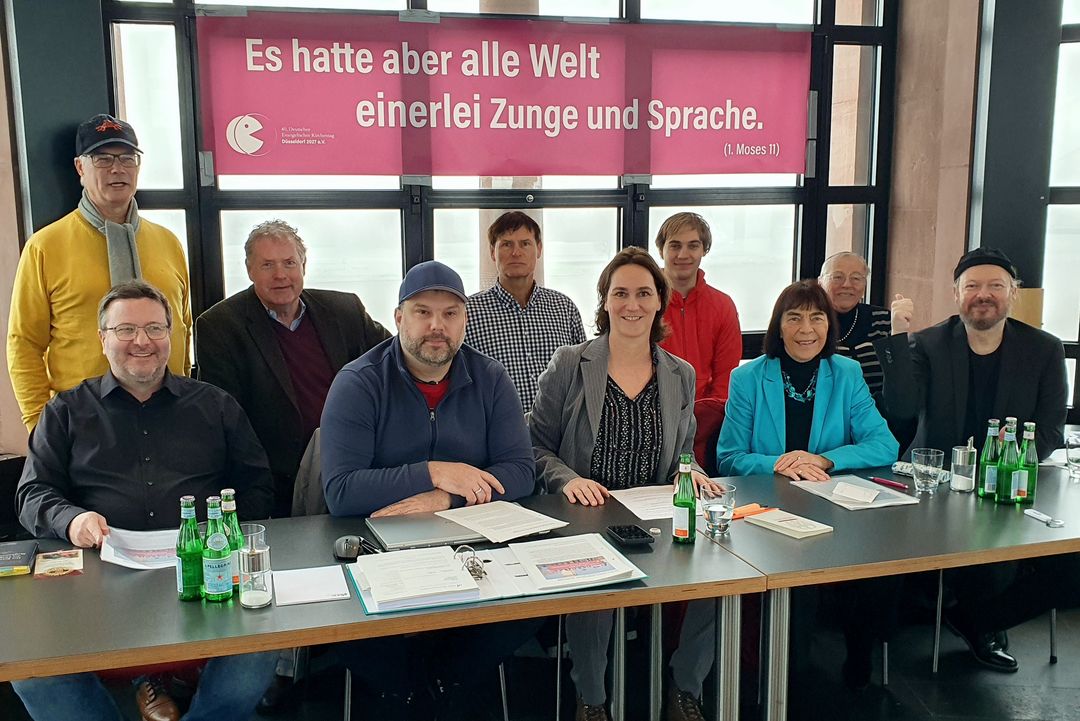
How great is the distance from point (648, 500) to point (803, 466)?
587mm

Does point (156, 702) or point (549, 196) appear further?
point (549, 196)

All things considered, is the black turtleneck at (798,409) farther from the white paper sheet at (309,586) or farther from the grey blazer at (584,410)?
the white paper sheet at (309,586)

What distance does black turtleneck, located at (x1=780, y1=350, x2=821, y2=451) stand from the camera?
2992 mm

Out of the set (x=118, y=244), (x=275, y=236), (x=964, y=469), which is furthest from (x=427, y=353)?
(x=964, y=469)

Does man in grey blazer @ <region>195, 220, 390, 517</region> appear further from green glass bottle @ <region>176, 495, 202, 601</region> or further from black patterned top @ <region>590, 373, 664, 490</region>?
green glass bottle @ <region>176, 495, 202, 601</region>

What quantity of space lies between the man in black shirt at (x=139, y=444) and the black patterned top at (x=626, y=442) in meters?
1.02

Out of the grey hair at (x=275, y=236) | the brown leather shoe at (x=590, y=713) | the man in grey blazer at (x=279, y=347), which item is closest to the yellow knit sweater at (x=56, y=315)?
the man in grey blazer at (x=279, y=347)

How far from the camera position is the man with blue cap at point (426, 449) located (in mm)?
2391

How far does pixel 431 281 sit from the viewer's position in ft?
8.48

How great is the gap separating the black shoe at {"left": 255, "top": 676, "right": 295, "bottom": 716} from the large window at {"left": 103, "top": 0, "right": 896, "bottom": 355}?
1.89 m

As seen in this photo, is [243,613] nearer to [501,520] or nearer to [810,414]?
[501,520]

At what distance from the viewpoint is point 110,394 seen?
245cm

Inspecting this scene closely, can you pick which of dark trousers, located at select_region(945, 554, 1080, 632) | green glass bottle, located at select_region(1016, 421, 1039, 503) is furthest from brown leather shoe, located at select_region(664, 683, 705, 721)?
dark trousers, located at select_region(945, 554, 1080, 632)

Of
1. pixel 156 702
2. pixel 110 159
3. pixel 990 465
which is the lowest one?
pixel 156 702
